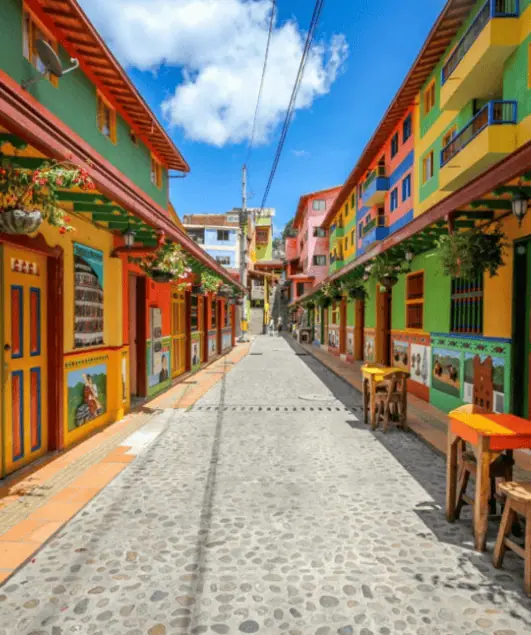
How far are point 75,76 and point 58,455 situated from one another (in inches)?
265

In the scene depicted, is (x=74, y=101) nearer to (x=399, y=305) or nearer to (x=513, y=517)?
(x=513, y=517)

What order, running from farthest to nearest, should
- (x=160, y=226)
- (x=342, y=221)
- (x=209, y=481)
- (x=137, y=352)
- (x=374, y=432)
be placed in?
1. (x=342, y=221)
2. (x=137, y=352)
3. (x=374, y=432)
4. (x=160, y=226)
5. (x=209, y=481)

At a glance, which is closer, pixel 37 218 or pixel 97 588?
pixel 97 588

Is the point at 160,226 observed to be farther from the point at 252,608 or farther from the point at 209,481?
the point at 252,608

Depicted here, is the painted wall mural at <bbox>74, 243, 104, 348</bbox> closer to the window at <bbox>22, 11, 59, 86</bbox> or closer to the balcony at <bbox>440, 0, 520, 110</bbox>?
the window at <bbox>22, 11, 59, 86</bbox>

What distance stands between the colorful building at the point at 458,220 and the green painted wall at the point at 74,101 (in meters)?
6.40

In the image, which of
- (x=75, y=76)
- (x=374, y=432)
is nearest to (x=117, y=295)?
(x=75, y=76)

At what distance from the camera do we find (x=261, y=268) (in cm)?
6619

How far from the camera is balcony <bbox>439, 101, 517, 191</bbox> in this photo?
9.62 meters

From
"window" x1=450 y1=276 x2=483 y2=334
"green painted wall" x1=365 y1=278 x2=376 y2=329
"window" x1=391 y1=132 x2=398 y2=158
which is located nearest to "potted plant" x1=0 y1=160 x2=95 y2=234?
"window" x1=450 y1=276 x2=483 y2=334

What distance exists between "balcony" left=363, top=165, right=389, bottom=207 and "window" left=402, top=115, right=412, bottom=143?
2587 millimetres

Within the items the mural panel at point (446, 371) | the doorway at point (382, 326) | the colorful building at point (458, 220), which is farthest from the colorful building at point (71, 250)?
the doorway at point (382, 326)

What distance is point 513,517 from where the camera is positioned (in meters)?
3.12

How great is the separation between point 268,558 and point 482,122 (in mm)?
11472
